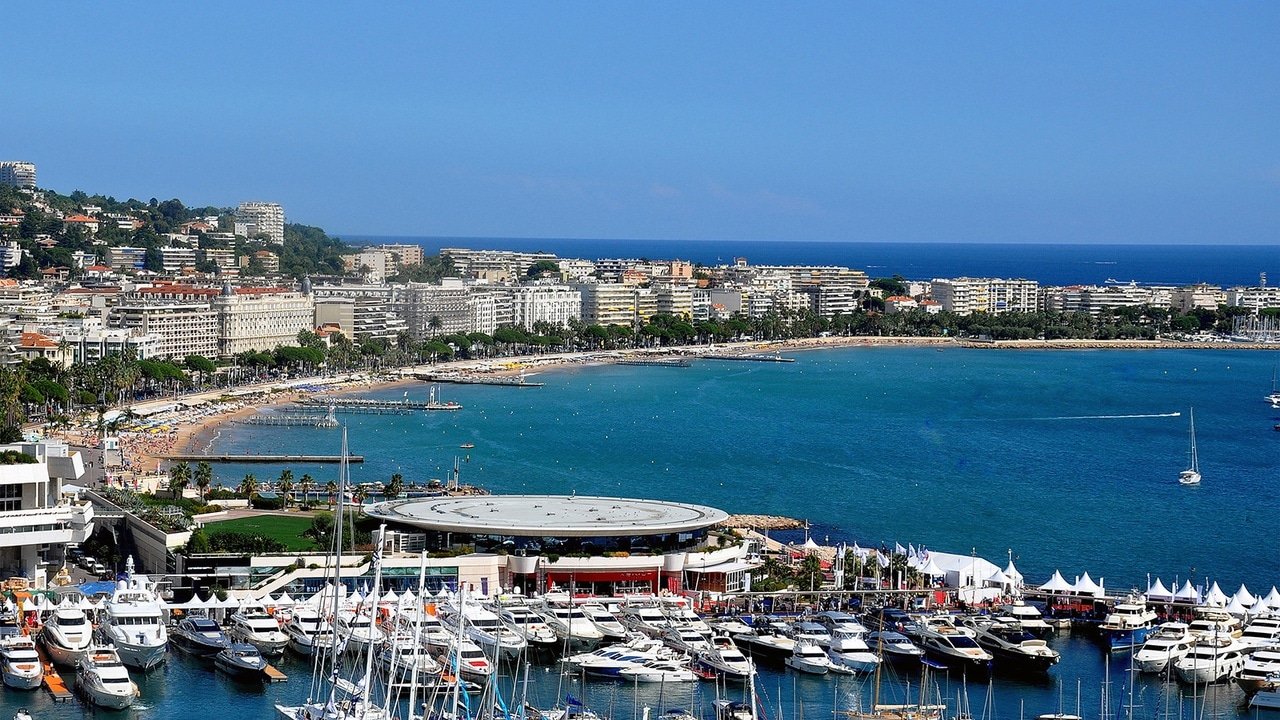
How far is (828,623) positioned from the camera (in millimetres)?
26203

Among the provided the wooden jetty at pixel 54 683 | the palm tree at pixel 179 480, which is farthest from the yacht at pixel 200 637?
the palm tree at pixel 179 480

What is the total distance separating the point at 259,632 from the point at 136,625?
1513 millimetres

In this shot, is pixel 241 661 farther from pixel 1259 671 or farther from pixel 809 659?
pixel 1259 671

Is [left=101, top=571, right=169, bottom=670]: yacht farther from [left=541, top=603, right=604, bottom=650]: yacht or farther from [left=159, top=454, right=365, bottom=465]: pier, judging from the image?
[left=159, top=454, right=365, bottom=465]: pier

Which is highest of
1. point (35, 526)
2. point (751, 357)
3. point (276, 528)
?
point (35, 526)

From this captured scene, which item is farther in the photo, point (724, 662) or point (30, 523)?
point (30, 523)

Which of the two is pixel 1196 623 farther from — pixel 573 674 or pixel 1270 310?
pixel 1270 310

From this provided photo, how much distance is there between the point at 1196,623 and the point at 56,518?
15.8 metres

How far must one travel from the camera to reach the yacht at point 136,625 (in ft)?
76.1

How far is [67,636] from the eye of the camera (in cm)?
2325

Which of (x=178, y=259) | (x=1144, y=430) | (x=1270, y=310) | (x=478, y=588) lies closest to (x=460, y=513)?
(x=478, y=588)

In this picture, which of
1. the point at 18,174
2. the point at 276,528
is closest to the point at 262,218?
the point at 18,174

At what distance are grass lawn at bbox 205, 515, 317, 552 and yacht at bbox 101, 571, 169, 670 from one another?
3987 mm

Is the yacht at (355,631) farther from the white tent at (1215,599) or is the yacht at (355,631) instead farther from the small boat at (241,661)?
the white tent at (1215,599)
